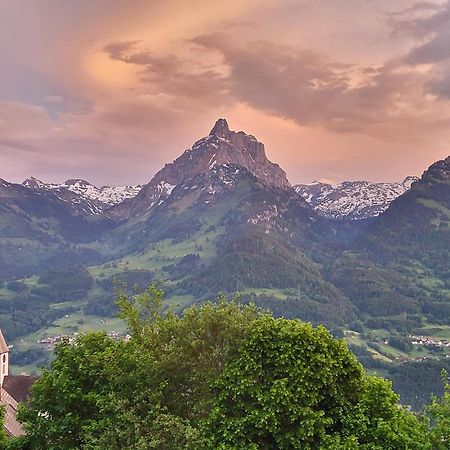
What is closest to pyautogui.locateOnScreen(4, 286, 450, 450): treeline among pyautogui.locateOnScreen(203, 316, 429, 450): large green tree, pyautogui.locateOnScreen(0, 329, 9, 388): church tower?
pyautogui.locateOnScreen(203, 316, 429, 450): large green tree

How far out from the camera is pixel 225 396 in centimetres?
3622

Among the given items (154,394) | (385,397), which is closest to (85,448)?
(154,394)

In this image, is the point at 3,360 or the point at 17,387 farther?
the point at 17,387

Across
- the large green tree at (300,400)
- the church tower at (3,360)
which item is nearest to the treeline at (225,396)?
the large green tree at (300,400)

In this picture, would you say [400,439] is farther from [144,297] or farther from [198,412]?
[144,297]

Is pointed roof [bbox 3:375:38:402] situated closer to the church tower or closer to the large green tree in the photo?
the church tower

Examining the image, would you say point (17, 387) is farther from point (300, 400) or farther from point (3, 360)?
point (300, 400)

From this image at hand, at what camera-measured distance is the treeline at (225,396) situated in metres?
34.1

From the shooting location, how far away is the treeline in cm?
3412

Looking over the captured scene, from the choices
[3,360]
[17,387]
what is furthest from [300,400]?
[3,360]

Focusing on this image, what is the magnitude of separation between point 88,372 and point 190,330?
10.4 m

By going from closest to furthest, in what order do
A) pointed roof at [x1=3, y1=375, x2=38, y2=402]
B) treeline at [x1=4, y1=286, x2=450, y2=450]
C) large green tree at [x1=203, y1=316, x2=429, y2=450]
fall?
large green tree at [x1=203, y1=316, x2=429, y2=450]
treeline at [x1=4, y1=286, x2=450, y2=450]
pointed roof at [x1=3, y1=375, x2=38, y2=402]

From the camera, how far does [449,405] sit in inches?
1490

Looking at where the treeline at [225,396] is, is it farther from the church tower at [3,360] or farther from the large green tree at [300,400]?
the church tower at [3,360]
